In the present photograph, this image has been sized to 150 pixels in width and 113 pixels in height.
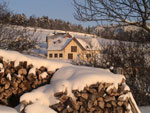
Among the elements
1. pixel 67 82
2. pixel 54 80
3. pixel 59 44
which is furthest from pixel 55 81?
pixel 59 44

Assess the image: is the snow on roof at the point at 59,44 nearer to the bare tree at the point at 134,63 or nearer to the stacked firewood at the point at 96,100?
the bare tree at the point at 134,63

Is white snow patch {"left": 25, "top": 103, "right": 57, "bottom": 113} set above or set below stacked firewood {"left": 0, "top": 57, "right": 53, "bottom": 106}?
below

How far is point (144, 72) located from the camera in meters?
7.71

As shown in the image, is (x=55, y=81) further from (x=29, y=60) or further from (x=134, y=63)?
(x=134, y=63)

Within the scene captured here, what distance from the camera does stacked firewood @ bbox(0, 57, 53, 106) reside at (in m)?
4.04

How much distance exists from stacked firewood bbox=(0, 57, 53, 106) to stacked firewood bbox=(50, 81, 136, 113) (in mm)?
849

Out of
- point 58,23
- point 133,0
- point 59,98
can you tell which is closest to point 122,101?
point 59,98

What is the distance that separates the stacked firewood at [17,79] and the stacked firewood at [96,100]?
85 centimetres

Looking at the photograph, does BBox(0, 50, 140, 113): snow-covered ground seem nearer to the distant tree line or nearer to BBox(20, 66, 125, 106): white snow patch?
BBox(20, 66, 125, 106): white snow patch

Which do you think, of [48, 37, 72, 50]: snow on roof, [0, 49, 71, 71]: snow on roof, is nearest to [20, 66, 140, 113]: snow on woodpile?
[0, 49, 71, 71]: snow on roof

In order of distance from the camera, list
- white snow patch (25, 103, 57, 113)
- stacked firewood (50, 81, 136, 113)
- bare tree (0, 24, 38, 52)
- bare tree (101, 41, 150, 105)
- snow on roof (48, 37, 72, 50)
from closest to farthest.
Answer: white snow patch (25, 103, 57, 113)
stacked firewood (50, 81, 136, 113)
bare tree (101, 41, 150, 105)
bare tree (0, 24, 38, 52)
snow on roof (48, 37, 72, 50)

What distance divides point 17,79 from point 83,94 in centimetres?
139

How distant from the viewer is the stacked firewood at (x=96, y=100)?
3521 mm

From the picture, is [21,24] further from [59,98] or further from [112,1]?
[59,98]
